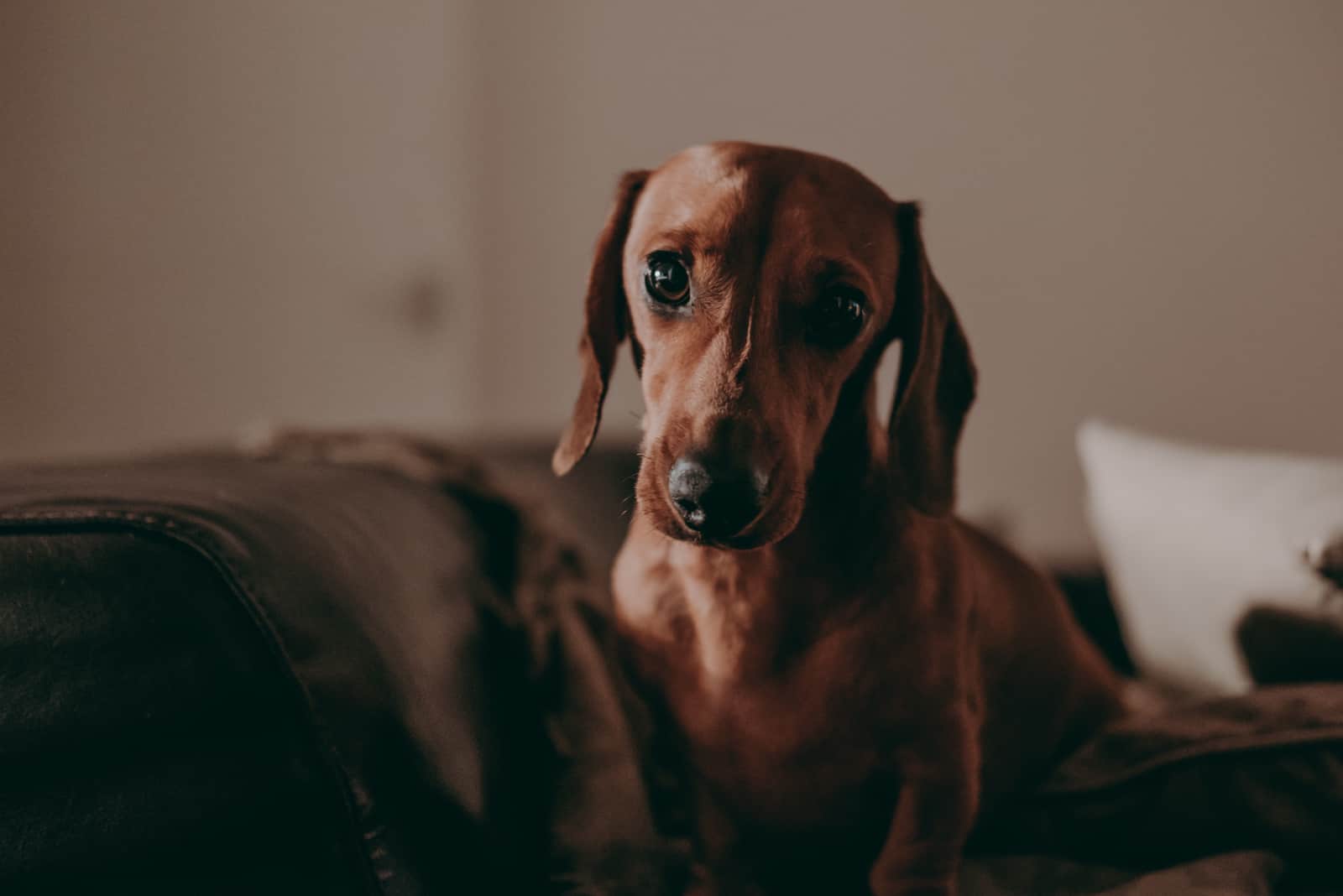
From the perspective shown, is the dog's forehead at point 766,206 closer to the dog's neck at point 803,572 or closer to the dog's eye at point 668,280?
the dog's eye at point 668,280

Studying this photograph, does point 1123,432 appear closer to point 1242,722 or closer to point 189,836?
point 1242,722

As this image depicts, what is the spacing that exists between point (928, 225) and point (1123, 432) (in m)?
0.92

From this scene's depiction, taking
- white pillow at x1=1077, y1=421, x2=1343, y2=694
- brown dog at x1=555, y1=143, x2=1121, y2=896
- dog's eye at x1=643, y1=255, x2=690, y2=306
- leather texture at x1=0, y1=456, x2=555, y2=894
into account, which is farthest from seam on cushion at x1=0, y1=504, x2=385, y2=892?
white pillow at x1=1077, y1=421, x2=1343, y2=694

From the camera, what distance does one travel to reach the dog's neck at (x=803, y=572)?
2.90 feet

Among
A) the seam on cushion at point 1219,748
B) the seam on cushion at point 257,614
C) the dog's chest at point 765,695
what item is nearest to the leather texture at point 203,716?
the seam on cushion at point 257,614

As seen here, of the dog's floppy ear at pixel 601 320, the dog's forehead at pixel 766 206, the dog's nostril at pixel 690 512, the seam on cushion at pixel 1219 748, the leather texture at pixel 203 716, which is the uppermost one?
the dog's forehead at pixel 766 206

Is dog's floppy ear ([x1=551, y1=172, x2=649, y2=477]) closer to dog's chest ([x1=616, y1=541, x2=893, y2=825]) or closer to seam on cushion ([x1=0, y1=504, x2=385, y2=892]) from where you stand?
dog's chest ([x1=616, y1=541, x2=893, y2=825])

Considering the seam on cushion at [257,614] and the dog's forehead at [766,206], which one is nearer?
the seam on cushion at [257,614]

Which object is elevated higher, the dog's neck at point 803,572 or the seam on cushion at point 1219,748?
the dog's neck at point 803,572

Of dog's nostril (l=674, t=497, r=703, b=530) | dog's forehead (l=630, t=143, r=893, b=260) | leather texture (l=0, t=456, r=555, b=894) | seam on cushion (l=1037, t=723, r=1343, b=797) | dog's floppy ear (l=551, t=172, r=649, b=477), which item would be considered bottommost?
seam on cushion (l=1037, t=723, r=1343, b=797)

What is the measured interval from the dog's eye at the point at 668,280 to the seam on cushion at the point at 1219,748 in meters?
0.63

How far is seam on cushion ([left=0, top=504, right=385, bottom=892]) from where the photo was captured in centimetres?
68

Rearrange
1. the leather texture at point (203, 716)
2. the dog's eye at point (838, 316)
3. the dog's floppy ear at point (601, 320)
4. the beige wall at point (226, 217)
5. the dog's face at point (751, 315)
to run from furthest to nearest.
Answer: the beige wall at point (226, 217)
the dog's floppy ear at point (601, 320)
the dog's eye at point (838, 316)
the dog's face at point (751, 315)
the leather texture at point (203, 716)

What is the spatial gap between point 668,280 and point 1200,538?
798 mm
